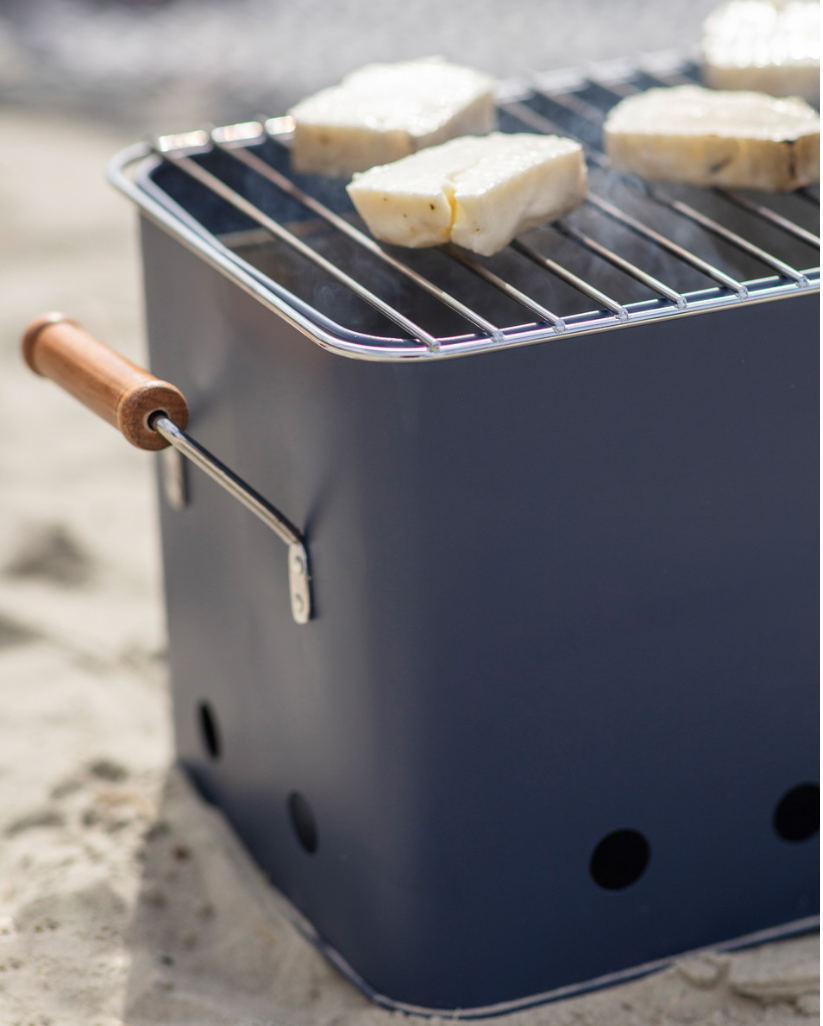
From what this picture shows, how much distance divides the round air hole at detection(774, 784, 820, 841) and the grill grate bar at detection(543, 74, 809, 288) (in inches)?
21.5

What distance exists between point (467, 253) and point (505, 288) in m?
0.21

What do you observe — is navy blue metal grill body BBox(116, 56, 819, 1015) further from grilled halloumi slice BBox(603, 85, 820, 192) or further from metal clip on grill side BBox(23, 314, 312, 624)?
grilled halloumi slice BBox(603, 85, 820, 192)

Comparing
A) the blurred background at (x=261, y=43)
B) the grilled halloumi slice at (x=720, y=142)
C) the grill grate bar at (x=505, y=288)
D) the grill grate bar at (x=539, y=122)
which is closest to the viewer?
the grill grate bar at (x=505, y=288)

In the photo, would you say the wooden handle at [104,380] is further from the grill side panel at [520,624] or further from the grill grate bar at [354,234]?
the grill grate bar at [354,234]

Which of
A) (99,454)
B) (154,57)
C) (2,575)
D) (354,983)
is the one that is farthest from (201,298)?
(154,57)

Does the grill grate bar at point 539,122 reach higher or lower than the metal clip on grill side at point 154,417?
higher

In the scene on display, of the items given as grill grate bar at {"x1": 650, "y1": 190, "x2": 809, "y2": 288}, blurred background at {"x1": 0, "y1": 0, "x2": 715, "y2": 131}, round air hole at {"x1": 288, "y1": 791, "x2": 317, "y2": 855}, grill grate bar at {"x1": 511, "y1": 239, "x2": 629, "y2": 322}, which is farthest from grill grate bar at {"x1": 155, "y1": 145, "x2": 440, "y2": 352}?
blurred background at {"x1": 0, "y1": 0, "x2": 715, "y2": 131}

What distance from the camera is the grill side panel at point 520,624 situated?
1115 mm

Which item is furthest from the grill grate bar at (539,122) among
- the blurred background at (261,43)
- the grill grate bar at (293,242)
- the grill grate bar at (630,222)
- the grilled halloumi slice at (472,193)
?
the blurred background at (261,43)

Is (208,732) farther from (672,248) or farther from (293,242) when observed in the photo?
(672,248)

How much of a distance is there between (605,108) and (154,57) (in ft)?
11.6

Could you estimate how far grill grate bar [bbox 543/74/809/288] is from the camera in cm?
117

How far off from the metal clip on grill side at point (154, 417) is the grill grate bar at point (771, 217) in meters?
0.55

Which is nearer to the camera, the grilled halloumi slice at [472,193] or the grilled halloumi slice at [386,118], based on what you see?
the grilled halloumi slice at [472,193]
